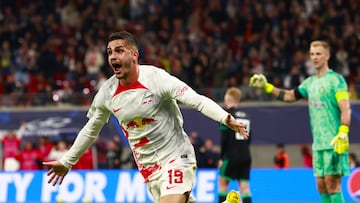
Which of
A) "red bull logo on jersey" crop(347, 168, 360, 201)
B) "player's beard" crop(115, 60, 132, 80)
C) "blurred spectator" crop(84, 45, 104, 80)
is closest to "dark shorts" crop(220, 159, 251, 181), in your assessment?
"red bull logo on jersey" crop(347, 168, 360, 201)

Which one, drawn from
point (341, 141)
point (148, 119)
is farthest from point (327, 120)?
point (148, 119)

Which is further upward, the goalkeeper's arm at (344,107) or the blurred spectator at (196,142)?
the blurred spectator at (196,142)

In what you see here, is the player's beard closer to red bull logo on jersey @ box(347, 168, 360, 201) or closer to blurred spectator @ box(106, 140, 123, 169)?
red bull logo on jersey @ box(347, 168, 360, 201)

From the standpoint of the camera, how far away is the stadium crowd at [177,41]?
2167 centimetres

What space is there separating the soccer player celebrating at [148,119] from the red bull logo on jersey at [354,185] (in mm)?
8552

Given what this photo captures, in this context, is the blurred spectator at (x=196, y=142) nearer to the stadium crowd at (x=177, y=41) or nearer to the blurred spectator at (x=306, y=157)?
the stadium crowd at (x=177, y=41)

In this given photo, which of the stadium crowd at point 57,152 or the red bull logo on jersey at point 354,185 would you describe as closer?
the red bull logo on jersey at point 354,185

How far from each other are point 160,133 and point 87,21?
57.6 ft

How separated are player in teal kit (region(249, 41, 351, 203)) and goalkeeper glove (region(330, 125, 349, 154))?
104mm

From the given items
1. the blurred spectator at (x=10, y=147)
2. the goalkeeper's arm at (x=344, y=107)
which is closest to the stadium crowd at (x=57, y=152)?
the blurred spectator at (x=10, y=147)

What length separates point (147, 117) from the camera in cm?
761

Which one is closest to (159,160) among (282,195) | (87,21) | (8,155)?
(282,195)

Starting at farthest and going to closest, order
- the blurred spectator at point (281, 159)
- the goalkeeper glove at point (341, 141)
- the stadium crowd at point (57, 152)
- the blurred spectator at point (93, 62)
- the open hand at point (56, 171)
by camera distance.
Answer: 1. the blurred spectator at point (93, 62)
2. the blurred spectator at point (281, 159)
3. the stadium crowd at point (57, 152)
4. the goalkeeper glove at point (341, 141)
5. the open hand at point (56, 171)

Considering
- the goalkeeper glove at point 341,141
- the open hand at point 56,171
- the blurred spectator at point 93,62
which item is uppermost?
the blurred spectator at point 93,62
